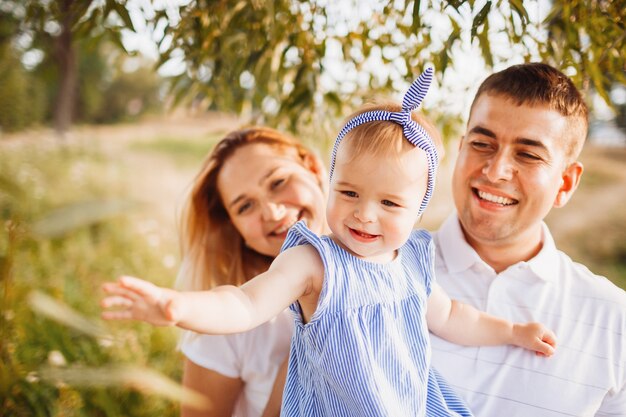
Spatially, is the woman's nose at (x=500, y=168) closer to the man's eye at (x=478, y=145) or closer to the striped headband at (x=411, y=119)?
the man's eye at (x=478, y=145)

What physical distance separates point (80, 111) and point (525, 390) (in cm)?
1565

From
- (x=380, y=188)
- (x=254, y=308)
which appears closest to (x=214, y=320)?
(x=254, y=308)

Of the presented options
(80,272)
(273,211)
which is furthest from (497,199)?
(80,272)

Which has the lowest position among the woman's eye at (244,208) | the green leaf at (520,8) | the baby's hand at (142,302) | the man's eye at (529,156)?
the woman's eye at (244,208)

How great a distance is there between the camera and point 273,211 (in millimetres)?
1966

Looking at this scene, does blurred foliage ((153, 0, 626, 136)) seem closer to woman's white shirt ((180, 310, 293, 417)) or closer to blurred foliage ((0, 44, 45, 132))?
woman's white shirt ((180, 310, 293, 417))

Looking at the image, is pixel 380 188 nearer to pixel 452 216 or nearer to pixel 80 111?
pixel 452 216

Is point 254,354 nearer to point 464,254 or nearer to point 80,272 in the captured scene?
point 464,254

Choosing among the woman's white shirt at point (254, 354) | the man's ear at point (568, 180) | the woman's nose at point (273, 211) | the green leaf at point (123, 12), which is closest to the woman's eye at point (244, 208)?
the woman's nose at point (273, 211)

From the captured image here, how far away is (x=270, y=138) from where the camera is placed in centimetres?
221

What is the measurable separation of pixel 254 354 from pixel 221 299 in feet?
3.10

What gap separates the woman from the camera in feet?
6.55

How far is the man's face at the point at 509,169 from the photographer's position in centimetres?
183

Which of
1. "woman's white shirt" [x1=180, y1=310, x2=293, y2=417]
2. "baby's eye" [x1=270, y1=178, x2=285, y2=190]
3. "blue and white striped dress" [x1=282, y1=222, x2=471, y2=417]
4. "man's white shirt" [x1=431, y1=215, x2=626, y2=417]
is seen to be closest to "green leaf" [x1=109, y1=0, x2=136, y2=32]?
"baby's eye" [x1=270, y1=178, x2=285, y2=190]
